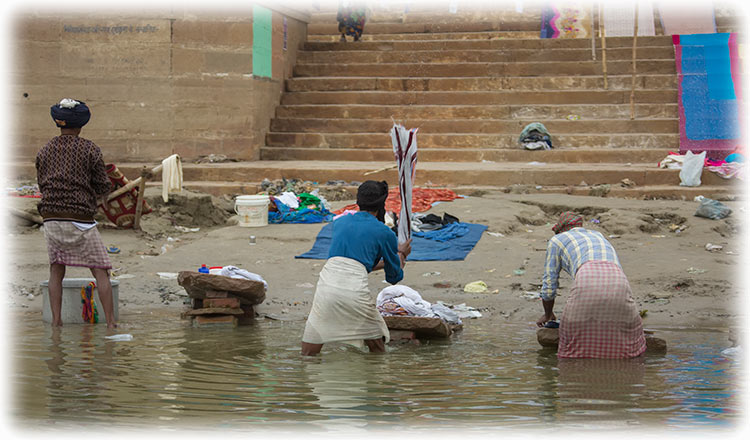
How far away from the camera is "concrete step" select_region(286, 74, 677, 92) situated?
16.5 metres

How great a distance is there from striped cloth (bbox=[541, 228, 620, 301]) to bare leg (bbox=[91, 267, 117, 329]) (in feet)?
11.2

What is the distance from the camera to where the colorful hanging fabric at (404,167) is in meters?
6.46

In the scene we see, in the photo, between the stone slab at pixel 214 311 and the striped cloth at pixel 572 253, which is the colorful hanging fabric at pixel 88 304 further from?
the striped cloth at pixel 572 253

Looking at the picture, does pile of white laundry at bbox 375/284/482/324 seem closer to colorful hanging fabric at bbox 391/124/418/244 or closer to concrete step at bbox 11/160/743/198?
colorful hanging fabric at bbox 391/124/418/244

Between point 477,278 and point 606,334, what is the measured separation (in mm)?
3038

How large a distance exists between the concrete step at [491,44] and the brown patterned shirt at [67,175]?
1251 cm

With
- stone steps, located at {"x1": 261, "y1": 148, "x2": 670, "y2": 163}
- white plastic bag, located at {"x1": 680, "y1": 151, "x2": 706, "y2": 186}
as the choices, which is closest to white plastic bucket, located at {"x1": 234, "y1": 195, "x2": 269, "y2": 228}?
stone steps, located at {"x1": 261, "y1": 148, "x2": 670, "y2": 163}

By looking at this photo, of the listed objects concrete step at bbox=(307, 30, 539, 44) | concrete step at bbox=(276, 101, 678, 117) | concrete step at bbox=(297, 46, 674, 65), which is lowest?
concrete step at bbox=(276, 101, 678, 117)

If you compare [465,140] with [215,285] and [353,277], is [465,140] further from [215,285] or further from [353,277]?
[353,277]

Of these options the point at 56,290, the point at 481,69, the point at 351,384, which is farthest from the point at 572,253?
the point at 481,69

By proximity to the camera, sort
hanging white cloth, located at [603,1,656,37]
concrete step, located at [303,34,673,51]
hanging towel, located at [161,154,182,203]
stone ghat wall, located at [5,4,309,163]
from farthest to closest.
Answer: hanging white cloth, located at [603,1,656,37] < concrete step, located at [303,34,673,51] < stone ghat wall, located at [5,4,309,163] < hanging towel, located at [161,154,182,203]

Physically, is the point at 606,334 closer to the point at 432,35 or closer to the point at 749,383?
the point at 749,383

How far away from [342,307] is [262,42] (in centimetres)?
1112

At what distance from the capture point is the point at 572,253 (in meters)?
6.28
